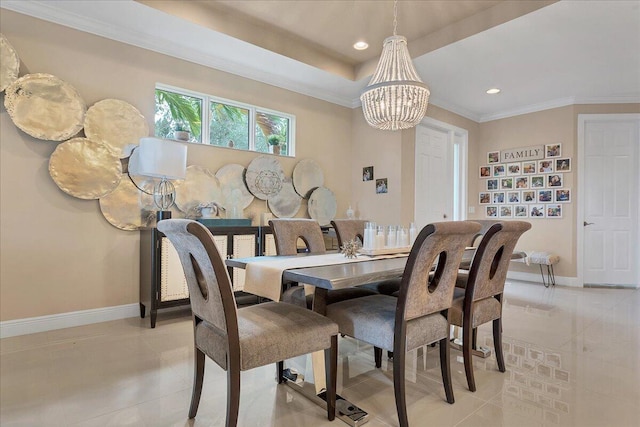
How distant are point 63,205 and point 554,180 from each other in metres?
6.31

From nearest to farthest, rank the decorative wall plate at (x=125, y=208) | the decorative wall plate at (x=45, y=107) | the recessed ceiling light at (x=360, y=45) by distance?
the decorative wall plate at (x=45, y=107) → the decorative wall plate at (x=125, y=208) → the recessed ceiling light at (x=360, y=45)

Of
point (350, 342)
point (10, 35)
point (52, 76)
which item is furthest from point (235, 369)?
point (10, 35)

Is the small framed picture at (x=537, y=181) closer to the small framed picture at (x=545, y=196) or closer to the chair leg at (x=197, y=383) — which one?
the small framed picture at (x=545, y=196)

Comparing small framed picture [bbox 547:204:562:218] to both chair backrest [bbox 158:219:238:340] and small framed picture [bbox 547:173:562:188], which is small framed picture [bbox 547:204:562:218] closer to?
small framed picture [bbox 547:173:562:188]

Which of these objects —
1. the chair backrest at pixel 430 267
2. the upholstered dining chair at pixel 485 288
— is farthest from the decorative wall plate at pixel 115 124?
the upholstered dining chair at pixel 485 288

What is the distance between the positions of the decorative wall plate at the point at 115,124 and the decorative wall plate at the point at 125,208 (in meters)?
0.32

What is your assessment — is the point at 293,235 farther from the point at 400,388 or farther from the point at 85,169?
the point at 85,169

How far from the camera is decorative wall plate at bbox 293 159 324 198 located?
4.64 m

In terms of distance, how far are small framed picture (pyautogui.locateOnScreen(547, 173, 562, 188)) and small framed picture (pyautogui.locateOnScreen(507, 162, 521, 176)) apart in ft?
1.52

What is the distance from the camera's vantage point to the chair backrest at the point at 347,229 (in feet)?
9.91

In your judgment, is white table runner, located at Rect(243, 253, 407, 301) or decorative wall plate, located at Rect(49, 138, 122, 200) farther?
decorative wall plate, located at Rect(49, 138, 122, 200)

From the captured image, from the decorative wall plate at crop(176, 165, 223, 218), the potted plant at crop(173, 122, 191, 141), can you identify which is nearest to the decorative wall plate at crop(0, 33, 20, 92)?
the potted plant at crop(173, 122, 191, 141)

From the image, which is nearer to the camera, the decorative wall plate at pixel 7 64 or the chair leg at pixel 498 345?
the chair leg at pixel 498 345

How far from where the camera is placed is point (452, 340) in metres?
2.77
